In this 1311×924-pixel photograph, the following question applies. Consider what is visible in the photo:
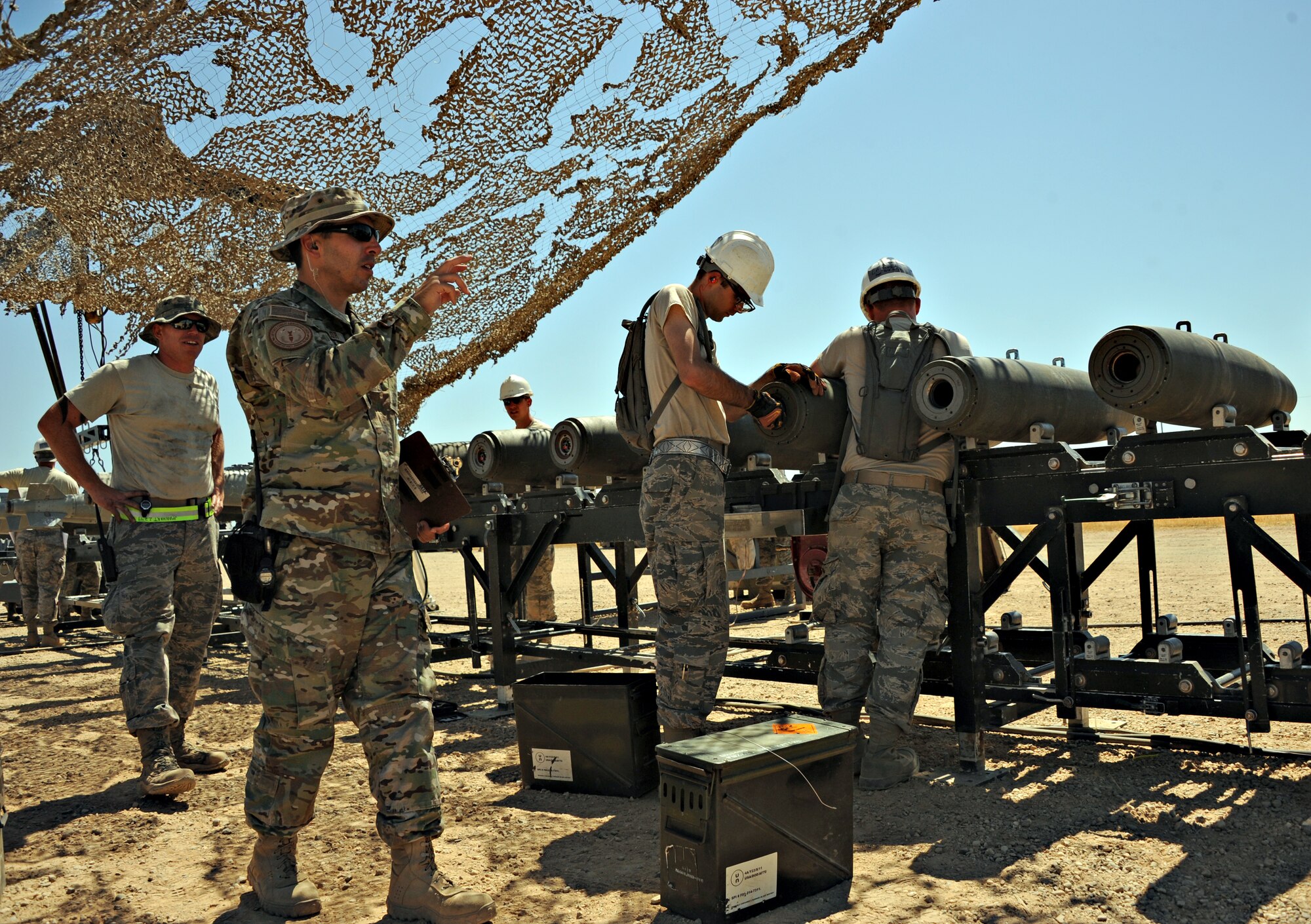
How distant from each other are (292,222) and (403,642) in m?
1.21

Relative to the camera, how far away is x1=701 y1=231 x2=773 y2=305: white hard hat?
3893 millimetres

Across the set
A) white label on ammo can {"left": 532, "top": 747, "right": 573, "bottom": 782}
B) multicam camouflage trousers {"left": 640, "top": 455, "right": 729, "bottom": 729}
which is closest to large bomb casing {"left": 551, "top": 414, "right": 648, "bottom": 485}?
multicam camouflage trousers {"left": 640, "top": 455, "right": 729, "bottom": 729}

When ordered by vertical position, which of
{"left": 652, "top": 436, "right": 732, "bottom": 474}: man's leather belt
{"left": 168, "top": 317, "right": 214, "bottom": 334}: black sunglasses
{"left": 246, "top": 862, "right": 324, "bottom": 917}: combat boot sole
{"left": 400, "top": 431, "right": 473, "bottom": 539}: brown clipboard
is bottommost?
{"left": 246, "top": 862, "right": 324, "bottom": 917}: combat boot sole

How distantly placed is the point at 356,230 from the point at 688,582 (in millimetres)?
1624

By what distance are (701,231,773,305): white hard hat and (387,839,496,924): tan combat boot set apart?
88.8 inches

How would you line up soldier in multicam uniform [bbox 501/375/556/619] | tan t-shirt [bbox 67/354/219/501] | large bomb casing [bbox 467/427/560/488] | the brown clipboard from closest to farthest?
the brown clipboard → tan t-shirt [bbox 67/354/219/501] → large bomb casing [bbox 467/427/560/488] → soldier in multicam uniform [bbox 501/375/556/619]

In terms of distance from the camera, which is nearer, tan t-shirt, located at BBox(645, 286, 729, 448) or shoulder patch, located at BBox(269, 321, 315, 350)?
shoulder patch, located at BBox(269, 321, 315, 350)

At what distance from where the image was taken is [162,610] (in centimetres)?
429

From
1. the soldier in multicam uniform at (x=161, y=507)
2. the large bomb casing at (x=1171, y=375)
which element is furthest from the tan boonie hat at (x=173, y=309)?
the large bomb casing at (x=1171, y=375)

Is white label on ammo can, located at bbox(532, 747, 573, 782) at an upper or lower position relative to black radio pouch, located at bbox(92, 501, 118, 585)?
lower

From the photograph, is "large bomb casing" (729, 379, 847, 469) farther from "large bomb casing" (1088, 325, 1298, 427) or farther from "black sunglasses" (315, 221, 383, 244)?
"black sunglasses" (315, 221, 383, 244)

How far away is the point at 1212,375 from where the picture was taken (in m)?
3.56

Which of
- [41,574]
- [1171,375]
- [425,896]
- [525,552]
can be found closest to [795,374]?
[1171,375]

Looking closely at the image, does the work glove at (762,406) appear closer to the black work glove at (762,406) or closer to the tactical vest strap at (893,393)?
the black work glove at (762,406)
